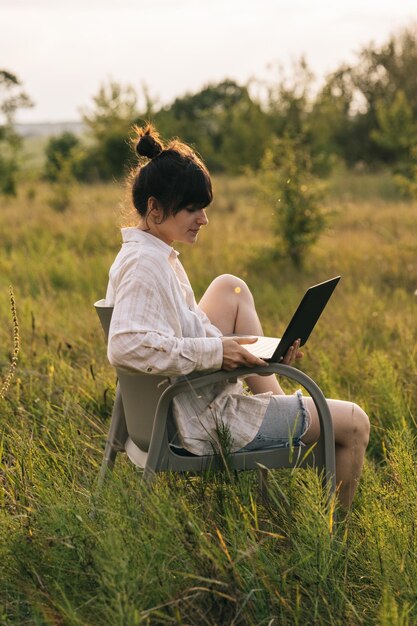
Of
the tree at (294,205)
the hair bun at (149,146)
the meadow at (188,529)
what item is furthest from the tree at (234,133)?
the hair bun at (149,146)

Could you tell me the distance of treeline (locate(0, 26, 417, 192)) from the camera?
24906 millimetres

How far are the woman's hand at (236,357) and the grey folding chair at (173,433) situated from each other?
0.09 ft

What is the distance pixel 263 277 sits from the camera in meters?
10.4

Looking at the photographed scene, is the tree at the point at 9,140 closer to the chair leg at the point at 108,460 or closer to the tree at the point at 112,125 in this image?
the tree at the point at 112,125

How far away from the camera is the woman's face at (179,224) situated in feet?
11.6

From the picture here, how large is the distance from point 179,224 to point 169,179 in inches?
6.6

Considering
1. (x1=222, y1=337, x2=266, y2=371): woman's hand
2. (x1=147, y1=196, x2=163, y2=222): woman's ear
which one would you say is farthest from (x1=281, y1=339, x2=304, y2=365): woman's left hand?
(x1=147, y1=196, x2=163, y2=222): woman's ear

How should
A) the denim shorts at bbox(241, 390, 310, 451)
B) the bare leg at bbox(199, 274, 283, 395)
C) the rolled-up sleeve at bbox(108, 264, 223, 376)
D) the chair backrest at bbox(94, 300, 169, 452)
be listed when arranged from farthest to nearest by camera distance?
the bare leg at bbox(199, 274, 283, 395), the denim shorts at bbox(241, 390, 310, 451), the chair backrest at bbox(94, 300, 169, 452), the rolled-up sleeve at bbox(108, 264, 223, 376)

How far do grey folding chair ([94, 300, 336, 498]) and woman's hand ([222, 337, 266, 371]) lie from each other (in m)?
0.03

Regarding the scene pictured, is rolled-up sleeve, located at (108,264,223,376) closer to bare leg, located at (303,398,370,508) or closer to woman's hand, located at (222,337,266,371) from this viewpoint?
woman's hand, located at (222,337,266,371)

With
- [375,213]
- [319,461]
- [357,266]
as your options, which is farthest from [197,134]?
[319,461]

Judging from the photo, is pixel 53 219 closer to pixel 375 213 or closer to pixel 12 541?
pixel 375 213

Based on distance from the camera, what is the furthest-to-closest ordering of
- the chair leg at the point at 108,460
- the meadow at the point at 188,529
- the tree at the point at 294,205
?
the tree at the point at 294,205, the chair leg at the point at 108,460, the meadow at the point at 188,529

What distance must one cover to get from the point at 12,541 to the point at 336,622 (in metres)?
1.07
